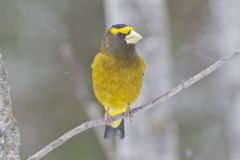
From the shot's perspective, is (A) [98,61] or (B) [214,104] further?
(B) [214,104]

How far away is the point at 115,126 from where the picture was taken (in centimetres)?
435

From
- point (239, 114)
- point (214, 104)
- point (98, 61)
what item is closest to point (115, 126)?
point (98, 61)

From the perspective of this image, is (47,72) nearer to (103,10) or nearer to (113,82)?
(103,10)

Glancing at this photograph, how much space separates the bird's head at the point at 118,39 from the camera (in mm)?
3862

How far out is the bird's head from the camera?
386 centimetres

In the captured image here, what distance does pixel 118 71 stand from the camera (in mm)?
3887

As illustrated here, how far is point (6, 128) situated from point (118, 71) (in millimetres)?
1253

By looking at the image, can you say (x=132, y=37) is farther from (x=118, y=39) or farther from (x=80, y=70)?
(x=80, y=70)

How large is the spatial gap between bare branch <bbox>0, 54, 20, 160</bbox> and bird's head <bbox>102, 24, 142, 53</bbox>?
4.03 feet

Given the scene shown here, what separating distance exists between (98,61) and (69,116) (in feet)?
14.9

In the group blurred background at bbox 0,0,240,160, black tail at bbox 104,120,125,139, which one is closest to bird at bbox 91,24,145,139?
black tail at bbox 104,120,125,139

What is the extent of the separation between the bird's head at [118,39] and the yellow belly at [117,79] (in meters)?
0.06

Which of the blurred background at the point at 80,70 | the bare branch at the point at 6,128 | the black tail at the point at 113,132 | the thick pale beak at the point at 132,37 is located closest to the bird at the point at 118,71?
the thick pale beak at the point at 132,37

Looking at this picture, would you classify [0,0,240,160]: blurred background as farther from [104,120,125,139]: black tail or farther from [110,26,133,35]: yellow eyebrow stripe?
[110,26,133,35]: yellow eyebrow stripe
